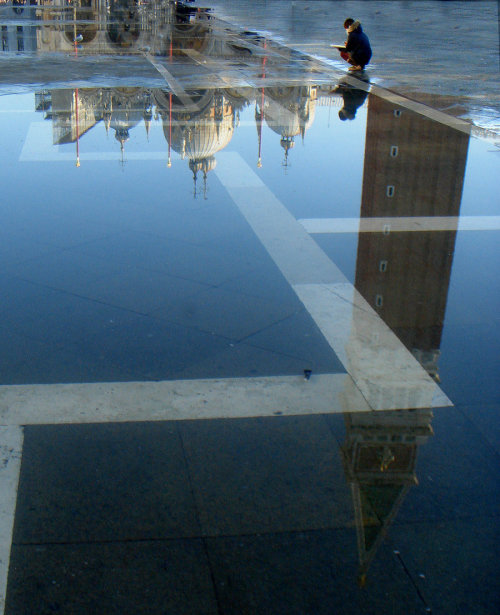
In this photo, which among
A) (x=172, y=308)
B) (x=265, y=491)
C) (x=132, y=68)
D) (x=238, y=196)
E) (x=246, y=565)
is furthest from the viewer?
(x=132, y=68)

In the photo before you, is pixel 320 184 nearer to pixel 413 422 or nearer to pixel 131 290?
pixel 131 290

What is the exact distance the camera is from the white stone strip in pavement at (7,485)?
3771mm

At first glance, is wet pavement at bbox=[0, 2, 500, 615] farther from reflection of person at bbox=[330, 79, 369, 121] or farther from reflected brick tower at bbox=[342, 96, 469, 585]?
reflection of person at bbox=[330, 79, 369, 121]

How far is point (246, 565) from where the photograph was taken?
150 inches

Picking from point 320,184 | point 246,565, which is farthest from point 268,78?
point 246,565

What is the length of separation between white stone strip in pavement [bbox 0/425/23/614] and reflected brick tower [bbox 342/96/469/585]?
169 cm

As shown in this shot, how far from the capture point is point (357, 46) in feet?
81.5

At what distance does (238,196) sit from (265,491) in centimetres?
679

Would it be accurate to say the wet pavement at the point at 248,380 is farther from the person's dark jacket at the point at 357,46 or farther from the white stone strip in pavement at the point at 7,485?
the person's dark jacket at the point at 357,46

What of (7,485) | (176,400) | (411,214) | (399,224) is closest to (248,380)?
(176,400)

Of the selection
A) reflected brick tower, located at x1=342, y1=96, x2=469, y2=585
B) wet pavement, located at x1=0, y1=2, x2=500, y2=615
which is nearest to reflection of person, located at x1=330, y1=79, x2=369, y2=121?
reflected brick tower, located at x1=342, y1=96, x2=469, y2=585

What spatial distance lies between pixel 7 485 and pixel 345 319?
3.30 m

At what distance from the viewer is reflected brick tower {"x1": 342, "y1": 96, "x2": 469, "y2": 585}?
175 inches

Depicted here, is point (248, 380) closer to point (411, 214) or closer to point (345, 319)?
point (345, 319)
